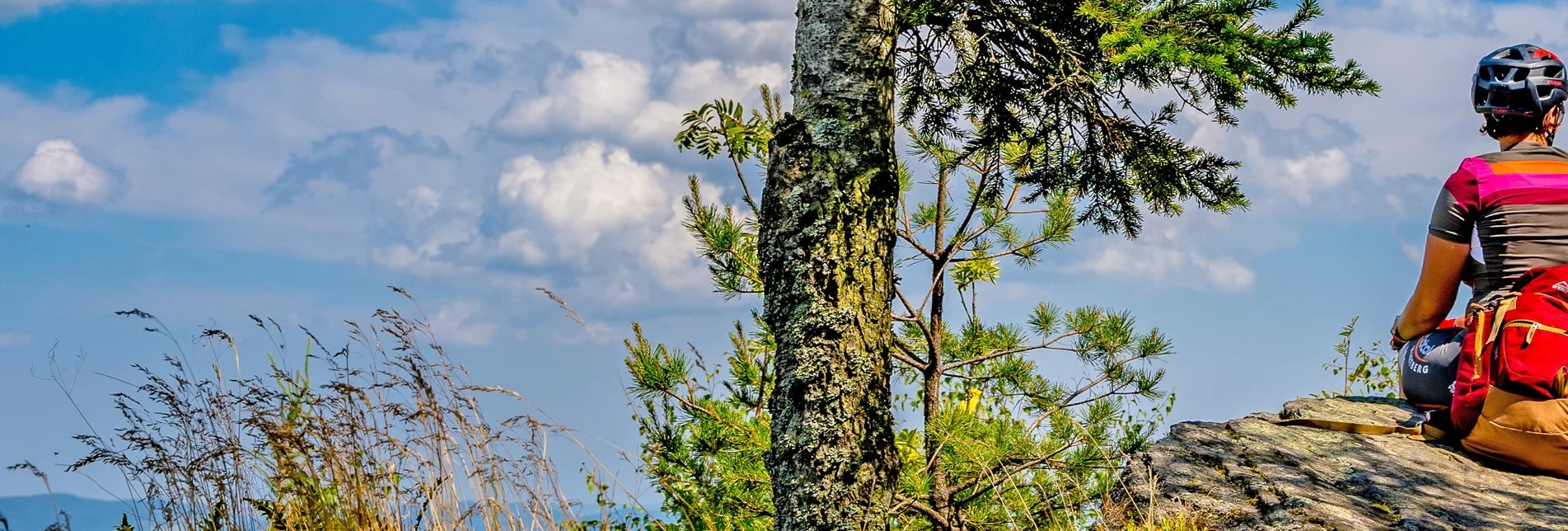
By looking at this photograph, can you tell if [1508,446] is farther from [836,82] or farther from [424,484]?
[424,484]

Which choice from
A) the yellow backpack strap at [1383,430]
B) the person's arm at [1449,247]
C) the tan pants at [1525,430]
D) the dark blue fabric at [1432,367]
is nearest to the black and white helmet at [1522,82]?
the person's arm at [1449,247]

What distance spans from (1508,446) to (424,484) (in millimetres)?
4029

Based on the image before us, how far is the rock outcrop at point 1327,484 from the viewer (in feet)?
10.3

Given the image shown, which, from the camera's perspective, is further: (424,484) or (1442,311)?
(424,484)

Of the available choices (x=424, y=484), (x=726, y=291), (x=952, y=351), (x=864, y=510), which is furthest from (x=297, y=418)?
(x=952, y=351)

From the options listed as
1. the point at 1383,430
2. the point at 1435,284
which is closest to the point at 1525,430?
the point at 1383,430

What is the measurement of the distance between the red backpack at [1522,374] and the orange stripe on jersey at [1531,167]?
1.13ft

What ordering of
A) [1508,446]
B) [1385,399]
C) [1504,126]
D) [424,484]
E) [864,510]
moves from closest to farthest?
[864,510]
[1508,446]
[1504,126]
[424,484]
[1385,399]

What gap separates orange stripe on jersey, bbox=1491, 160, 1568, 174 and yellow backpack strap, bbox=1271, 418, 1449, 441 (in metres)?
0.99

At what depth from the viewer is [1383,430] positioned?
12.9ft

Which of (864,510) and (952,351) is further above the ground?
(952,351)

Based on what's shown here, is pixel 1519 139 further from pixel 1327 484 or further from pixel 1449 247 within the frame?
pixel 1327 484

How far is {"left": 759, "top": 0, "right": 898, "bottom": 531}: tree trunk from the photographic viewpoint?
3229 mm

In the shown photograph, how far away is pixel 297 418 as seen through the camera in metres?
4.42
